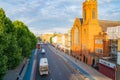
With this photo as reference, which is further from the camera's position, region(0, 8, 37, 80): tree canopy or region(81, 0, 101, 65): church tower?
region(81, 0, 101, 65): church tower

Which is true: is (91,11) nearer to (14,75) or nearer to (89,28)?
(89,28)

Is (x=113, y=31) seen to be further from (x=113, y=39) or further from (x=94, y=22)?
(x=94, y=22)

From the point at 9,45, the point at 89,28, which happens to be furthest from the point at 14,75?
the point at 89,28

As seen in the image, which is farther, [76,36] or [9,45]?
[76,36]

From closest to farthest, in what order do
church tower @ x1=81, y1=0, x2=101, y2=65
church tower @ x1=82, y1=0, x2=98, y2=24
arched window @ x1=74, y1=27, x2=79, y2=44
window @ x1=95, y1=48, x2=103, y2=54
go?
window @ x1=95, y1=48, x2=103, y2=54 < church tower @ x1=81, y1=0, x2=101, y2=65 < church tower @ x1=82, y1=0, x2=98, y2=24 < arched window @ x1=74, y1=27, x2=79, y2=44

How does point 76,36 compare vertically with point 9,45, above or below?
above

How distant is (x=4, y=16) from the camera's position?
3391 centimetres

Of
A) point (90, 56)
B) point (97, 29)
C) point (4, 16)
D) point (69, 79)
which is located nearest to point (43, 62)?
point (69, 79)

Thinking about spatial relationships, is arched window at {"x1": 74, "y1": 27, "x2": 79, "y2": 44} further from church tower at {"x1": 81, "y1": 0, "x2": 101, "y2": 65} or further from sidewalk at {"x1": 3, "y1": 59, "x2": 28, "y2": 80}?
sidewalk at {"x1": 3, "y1": 59, "x2": 28, "y2": 80}

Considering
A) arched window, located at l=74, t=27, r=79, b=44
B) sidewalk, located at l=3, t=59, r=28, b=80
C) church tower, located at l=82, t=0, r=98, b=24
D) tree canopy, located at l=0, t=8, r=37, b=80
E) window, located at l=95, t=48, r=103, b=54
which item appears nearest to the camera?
tree canopy, located at l=0, t=8, r=37, b=80

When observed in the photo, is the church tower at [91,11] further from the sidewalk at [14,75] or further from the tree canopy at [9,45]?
the sidewalk at [14,75]

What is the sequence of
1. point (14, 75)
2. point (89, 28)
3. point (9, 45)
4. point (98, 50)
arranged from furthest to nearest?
point (89, 28) < point (98, 50) < point (14, 75) < point (9, 45)

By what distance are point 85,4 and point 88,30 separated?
10.3 metres

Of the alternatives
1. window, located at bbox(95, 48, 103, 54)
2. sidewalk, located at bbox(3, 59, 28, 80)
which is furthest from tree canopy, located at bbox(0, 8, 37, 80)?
window, located at bbox(95, 48, 103, 54)
